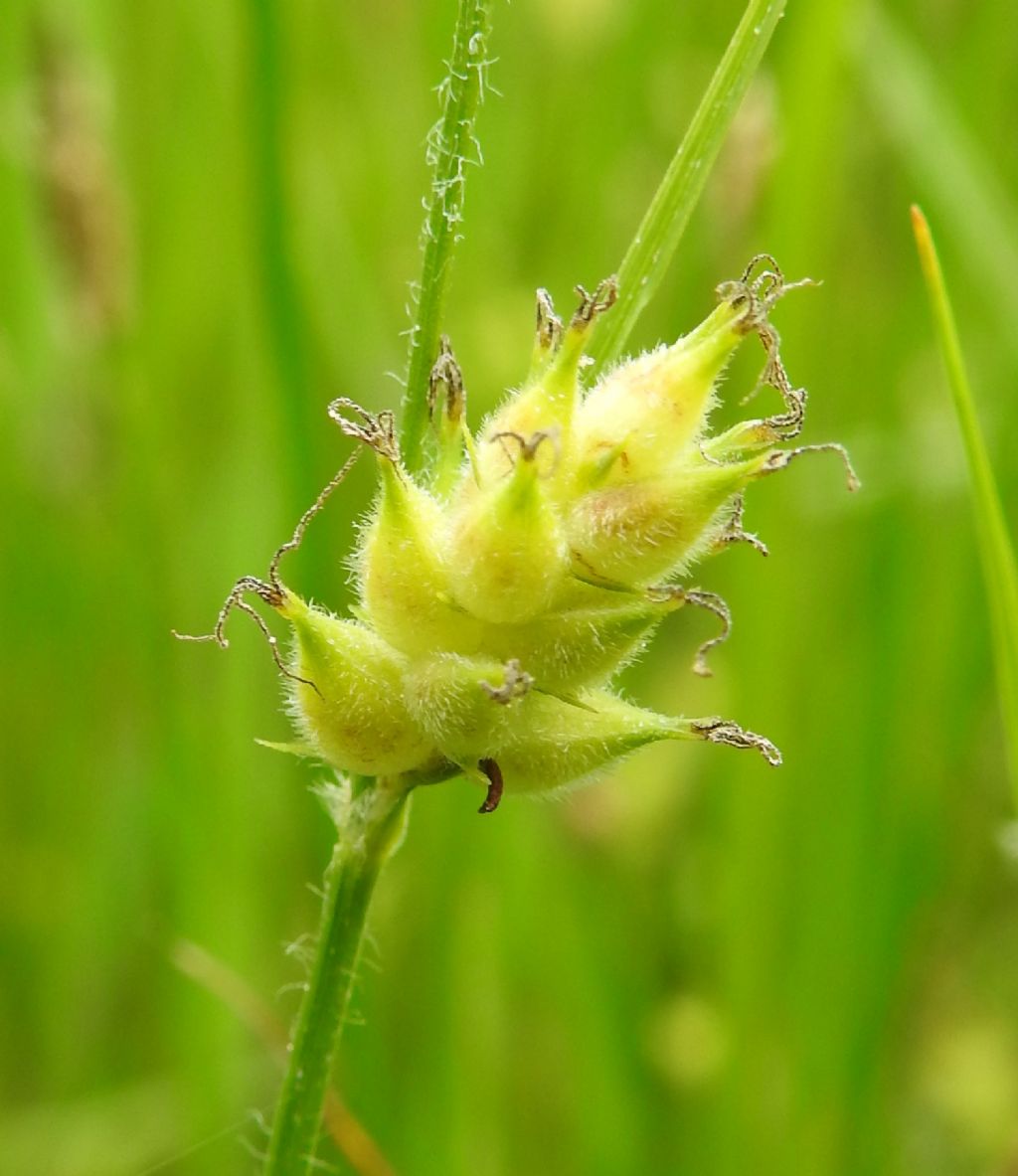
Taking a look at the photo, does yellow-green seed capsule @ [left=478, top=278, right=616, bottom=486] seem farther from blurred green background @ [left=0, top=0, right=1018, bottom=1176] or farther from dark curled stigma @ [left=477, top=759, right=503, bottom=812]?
blurred green background @ [left=0, top=0, right=1018, bottom=1176]

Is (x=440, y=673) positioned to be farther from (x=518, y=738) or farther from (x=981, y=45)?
(x=981, y=45)

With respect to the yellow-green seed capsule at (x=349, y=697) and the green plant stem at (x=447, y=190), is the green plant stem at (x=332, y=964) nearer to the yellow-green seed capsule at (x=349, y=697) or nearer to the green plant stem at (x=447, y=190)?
the yellow-green seed capsule at (x=349, y=697)

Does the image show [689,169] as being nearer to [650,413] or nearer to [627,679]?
[650,413]

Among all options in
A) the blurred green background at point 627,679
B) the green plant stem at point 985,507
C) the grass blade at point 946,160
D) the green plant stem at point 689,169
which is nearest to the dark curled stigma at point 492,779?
the green plant stem at point 689,169

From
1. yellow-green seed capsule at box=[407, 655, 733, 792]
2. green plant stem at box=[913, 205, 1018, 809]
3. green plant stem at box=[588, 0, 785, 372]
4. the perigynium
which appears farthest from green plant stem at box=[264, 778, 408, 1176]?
green plant stem at box=[913, 205, 1018, 809]


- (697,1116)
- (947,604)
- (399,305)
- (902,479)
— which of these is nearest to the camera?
(697,1116)

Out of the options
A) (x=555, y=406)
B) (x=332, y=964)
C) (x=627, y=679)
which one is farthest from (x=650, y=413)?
(x=627, y=679)

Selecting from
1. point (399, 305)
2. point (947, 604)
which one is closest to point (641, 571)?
point (947, 604)
